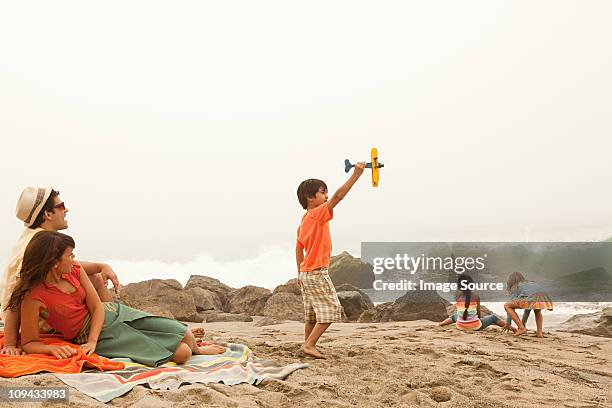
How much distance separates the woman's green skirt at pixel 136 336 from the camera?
166 inches

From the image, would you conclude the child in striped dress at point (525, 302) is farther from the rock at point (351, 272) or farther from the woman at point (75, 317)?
the rock at point (351, 272)

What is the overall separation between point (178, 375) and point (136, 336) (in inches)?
24.4

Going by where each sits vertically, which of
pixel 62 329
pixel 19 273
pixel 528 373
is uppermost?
pixel 19 273

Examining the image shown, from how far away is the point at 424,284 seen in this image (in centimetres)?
1028

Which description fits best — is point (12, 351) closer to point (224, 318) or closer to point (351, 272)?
point (224, 318)

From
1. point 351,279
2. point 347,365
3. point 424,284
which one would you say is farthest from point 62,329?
point 351,279

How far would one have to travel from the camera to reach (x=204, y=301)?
36.7 ft

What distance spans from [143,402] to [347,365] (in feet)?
6.05

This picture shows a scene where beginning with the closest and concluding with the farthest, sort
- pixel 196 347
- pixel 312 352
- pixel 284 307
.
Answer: pixel 196 347
pixel 312 352
pixel 284 307

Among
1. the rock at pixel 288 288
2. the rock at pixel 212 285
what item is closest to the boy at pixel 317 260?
the rock at pixel 288 288

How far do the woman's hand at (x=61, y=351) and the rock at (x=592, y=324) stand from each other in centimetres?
699

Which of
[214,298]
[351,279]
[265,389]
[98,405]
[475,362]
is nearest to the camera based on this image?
[98,405]

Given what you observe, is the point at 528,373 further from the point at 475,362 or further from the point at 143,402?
the point at 143,402

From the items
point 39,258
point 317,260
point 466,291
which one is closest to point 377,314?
point 466,291
